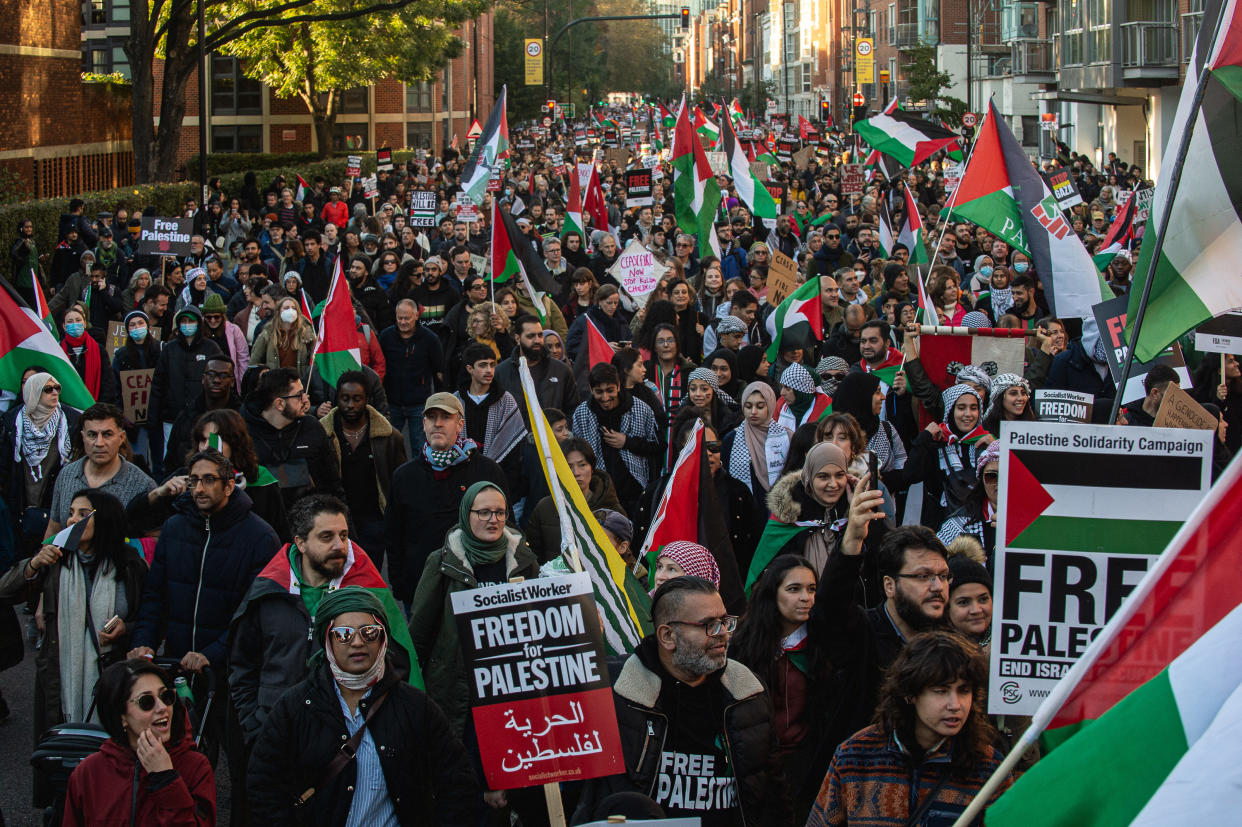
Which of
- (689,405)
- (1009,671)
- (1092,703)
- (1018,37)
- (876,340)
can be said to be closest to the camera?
(1092,703)

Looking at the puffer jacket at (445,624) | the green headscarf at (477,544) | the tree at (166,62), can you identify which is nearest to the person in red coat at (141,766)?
the puffer jacket at (445,624)

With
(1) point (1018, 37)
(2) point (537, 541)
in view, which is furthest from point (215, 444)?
(1) point (1018, 37)

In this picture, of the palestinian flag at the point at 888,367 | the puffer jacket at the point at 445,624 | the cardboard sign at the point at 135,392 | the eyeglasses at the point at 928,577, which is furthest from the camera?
the cardboard sign at the point at 135,392

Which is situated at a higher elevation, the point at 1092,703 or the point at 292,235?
the point at 292,235

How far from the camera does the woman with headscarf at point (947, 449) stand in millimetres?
7762

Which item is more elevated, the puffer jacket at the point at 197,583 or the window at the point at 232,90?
the window at the point at 232,90

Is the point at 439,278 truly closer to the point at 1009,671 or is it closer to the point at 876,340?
the point at 876,340

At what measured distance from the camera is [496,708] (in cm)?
445

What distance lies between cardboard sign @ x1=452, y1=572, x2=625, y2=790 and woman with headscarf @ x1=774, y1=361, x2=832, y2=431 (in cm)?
424

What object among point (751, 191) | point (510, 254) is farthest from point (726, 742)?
point (751, 191)

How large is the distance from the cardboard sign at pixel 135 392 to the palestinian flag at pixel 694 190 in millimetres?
7525

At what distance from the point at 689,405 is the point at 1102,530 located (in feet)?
16.4

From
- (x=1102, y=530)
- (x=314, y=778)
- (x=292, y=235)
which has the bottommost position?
(x=314, y=778)

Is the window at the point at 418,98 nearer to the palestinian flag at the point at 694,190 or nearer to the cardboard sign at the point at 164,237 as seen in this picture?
the palestinian flag at the point at 694,190
